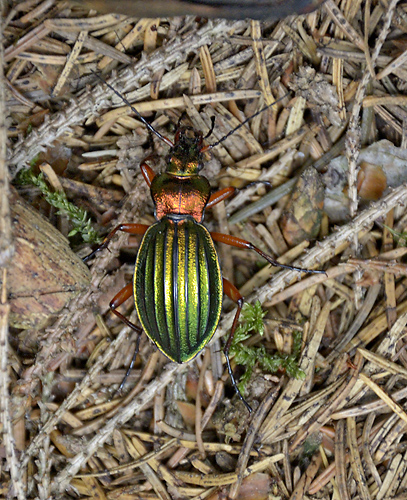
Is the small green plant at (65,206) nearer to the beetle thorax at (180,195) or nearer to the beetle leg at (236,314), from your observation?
the beetle thorax at (180,195)

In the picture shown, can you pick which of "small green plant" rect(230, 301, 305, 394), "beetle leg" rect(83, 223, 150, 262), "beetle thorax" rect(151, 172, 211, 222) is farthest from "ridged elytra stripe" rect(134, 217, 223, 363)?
"small green plant" rect(230, 301, 305, 394)

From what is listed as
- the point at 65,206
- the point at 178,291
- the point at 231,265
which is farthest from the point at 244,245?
the point at 65,206

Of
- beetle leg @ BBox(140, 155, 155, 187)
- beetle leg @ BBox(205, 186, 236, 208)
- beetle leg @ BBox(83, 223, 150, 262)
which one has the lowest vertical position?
beetle leg @ BBox(83, 223, 150, 262)

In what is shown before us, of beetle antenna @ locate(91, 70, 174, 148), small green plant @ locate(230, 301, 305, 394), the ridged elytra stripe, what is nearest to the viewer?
the ridged elytra stripe

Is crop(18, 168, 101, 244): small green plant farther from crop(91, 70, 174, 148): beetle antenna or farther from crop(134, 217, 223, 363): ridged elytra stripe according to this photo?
crop(91, 70, 174, 148): beetle antenna

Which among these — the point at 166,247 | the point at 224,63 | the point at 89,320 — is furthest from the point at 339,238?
the point at 89,320

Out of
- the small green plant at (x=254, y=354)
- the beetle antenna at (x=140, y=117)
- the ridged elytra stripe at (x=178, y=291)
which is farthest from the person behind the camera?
the small green plant at (x=254, y=354)

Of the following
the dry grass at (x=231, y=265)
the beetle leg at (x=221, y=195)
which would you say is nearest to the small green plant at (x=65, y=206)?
the dry grass at (x=231, y=265)
